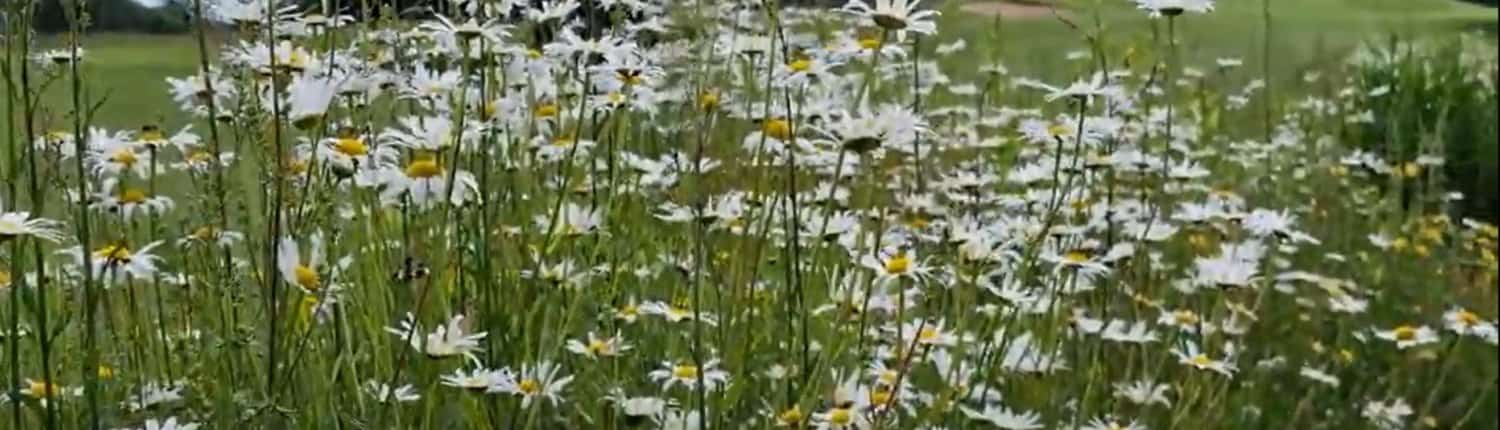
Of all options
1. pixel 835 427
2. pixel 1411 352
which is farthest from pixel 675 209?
pixel 1411 352

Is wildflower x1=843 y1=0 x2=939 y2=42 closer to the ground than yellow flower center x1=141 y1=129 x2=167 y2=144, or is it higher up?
higher up

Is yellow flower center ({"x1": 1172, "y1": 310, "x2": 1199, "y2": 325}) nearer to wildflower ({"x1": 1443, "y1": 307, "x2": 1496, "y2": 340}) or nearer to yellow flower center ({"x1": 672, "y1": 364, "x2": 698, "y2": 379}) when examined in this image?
wildflower ({"x1": 1443, "y1": 307, "x2": 1496, "y2": 340})

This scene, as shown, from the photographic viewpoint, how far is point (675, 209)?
153cm

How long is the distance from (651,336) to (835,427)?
330 millimetres

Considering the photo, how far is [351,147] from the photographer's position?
1.20 meters

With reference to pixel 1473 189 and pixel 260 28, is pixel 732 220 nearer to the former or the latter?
pixel 260 28

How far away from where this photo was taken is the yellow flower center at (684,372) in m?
1.31

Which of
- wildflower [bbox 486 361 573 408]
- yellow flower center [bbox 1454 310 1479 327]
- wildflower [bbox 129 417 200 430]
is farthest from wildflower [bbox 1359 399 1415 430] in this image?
wildflower [bbox 129 417 200 430]

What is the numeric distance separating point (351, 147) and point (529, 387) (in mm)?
200

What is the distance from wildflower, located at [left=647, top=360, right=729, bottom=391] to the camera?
128cm

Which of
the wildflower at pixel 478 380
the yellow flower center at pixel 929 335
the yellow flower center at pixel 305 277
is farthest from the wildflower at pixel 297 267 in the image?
the yellow flower center at pixel 929 335

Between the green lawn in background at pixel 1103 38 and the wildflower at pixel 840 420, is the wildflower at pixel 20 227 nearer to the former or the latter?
the green lawn in background at pixel 1103 38

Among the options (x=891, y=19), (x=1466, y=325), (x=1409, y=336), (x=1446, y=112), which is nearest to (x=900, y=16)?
(x=891, y=19)

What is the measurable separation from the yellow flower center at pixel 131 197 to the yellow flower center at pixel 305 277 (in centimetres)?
36
